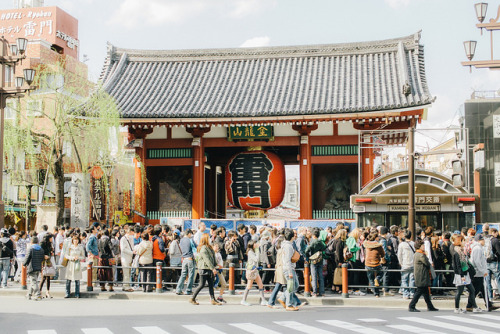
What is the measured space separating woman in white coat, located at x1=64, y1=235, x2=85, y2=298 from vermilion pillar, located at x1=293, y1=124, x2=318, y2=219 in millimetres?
10836

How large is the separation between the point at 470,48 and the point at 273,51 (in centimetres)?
1605

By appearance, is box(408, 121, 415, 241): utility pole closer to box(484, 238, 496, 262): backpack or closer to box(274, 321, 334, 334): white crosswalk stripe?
box(484, 238, 496, 262): backpack

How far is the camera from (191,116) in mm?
25109

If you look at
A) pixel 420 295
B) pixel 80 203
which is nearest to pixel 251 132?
pixel 80 203

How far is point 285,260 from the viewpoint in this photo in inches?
553

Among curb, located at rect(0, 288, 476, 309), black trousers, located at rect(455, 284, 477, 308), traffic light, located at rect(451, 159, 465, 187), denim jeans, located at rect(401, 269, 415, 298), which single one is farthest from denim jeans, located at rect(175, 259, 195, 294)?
traffic light, located at rect(451, 159, 465, 187)

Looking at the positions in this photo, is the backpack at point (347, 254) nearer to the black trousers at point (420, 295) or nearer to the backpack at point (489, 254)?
the black trousers at point (420, 295)

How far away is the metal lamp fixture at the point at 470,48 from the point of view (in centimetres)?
1603

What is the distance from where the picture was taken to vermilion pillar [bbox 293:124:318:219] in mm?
25016

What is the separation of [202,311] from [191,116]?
12.5 m

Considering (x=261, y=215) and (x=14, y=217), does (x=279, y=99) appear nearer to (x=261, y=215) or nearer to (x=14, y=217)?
(x=261, y=215)

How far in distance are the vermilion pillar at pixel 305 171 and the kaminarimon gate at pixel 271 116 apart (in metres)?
0.04

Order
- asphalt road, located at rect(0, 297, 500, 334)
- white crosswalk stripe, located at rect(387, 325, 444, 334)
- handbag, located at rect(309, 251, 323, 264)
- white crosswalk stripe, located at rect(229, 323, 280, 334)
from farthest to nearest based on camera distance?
handbag, located at rect(309, 251, 323, 264) < asphalt road, located at rect(0, 297, 500, 334) < white crosswalk stripe, located at rect(229, 323, 280, 334) < white crosswalk stripe, located at rect(387, 325, 444, 334)

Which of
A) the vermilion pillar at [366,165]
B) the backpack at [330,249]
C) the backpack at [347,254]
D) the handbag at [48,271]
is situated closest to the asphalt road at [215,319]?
the handbag at [48,271]
